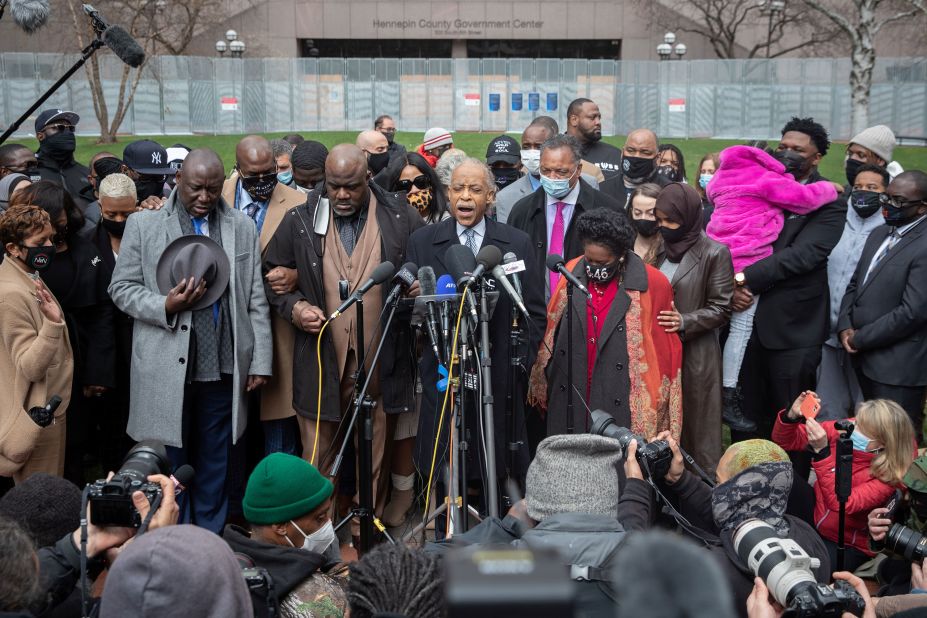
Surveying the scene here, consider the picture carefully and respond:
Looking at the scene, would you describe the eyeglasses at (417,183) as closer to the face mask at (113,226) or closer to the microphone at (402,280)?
the face mask at (113,226)

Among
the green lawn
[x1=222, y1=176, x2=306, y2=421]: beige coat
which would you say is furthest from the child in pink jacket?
the green lawn

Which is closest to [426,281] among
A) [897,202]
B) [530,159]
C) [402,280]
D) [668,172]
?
[402,280]

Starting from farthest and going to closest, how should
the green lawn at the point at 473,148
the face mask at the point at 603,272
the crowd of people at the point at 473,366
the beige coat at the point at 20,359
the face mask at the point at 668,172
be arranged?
the green lawn at the point at 473,148 < the face mask at the point at 668,172 < the face mask at the point at 603,272 < the beige coat at the point at 20,359 < the crowd of people at the point at 473,366

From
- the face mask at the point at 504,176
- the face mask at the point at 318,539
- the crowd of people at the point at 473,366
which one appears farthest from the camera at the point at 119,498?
the face mask at the point at 504,176

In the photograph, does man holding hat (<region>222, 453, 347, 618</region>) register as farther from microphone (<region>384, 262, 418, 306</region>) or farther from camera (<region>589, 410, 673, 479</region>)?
camera (<region>589, 410, 673, 479</region>)

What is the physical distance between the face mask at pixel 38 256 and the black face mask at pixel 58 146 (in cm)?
330

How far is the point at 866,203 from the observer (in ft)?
20.9

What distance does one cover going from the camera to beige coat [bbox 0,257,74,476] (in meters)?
4.99

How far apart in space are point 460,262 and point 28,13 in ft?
10.3

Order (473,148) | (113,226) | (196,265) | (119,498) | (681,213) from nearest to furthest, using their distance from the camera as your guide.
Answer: (119,498) → (196,265) → (681,213) → (113,226) → (473,148)

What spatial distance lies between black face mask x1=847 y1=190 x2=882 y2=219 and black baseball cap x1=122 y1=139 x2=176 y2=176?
4.70m

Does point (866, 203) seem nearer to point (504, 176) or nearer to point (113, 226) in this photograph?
point (504, 176)

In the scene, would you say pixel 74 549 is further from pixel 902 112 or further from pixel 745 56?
pixel 745 56

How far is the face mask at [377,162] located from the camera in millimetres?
8422
